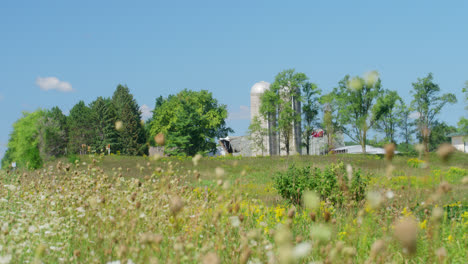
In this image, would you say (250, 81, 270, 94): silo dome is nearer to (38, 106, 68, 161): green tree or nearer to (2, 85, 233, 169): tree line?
(2, 85, 233, 169): tree line

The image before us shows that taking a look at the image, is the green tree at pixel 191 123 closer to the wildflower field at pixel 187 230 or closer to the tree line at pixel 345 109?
the tree line at pixel 345 109

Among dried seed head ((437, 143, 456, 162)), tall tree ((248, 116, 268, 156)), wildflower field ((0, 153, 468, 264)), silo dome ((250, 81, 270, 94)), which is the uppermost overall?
silo dome ((250, 81, 270, 94))

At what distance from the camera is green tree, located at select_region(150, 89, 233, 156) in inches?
1653

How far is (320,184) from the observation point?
8.66 m

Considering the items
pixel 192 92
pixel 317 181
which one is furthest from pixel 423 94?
pixel 317 181

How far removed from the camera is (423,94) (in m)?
43.7

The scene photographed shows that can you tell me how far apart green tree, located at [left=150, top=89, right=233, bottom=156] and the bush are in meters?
29.9

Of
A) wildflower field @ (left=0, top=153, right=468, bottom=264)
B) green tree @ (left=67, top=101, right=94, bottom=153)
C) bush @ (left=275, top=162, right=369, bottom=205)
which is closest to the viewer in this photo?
wildflower field @ (left=0, top=153, right=468, bottom=264)

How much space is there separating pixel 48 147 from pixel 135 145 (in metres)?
11.6

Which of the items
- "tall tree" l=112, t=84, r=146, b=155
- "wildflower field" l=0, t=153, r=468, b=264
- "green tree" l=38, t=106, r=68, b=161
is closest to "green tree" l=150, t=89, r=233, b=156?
"tall tree" l=112, t=84, r=146, b=155

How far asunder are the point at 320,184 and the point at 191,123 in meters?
34.4

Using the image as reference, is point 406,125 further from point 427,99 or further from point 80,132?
point 80,132

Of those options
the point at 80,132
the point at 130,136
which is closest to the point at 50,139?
the point at 80,132

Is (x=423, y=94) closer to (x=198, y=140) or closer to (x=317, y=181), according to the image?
(x=198, y=140)
